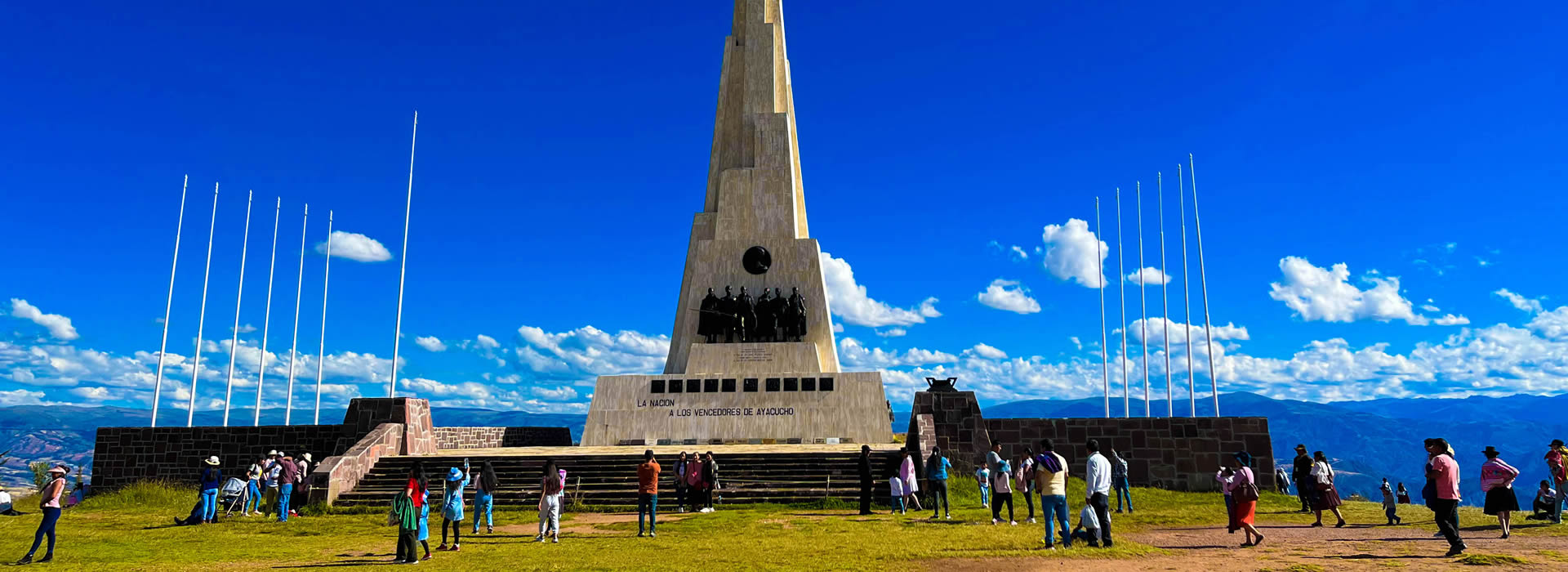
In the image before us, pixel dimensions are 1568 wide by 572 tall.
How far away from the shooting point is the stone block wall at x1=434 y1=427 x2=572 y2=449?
23.8m

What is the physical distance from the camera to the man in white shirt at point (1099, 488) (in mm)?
9234

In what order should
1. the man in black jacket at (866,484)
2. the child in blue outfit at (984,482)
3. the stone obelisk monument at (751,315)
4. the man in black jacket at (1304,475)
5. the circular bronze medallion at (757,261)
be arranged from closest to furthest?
the man in black jacket at (1304,475) < the man in black jacket at (866,484) < the child in blue outfit at (984,482) < the stone obelisk monument at (751,315) < the circular bronze medallion at (757,261)

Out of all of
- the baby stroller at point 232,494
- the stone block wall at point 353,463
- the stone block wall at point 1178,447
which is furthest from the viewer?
the stone block wall at point 1178,447

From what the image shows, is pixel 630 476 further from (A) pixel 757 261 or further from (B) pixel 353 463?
(A) pixel 757 261

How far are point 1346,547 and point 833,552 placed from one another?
5.26 meters

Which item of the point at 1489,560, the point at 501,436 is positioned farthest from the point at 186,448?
the point at 1489,560

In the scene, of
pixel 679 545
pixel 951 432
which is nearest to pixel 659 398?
pixel 951 432

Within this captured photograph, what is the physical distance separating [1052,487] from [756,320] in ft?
63.0

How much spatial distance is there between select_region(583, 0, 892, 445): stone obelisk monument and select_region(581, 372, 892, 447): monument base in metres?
0.03

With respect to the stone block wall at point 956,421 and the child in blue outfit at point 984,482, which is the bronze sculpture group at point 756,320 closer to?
the stone block wall at point 956,421

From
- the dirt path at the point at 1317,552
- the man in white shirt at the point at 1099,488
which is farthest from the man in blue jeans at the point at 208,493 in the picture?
the man in white shirt at the point at 1099,488

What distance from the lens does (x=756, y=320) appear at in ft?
92.3

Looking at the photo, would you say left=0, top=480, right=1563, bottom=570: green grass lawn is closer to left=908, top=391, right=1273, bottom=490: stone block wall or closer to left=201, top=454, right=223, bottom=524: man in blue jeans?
left=201, top=454, right=223, bottom=524: man in blue jeans

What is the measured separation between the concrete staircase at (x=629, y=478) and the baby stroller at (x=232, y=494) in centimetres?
137
